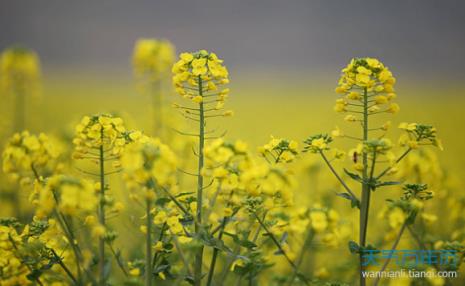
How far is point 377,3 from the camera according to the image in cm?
2256

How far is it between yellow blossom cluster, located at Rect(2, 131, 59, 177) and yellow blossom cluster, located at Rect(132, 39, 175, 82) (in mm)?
3071

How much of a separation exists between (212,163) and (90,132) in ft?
2.67

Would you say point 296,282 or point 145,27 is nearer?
point 296,282

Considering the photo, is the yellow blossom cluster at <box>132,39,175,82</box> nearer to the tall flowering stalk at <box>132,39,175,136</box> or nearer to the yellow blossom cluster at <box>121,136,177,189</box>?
the tall flowering stalk at <box>132,39,175,136</box>

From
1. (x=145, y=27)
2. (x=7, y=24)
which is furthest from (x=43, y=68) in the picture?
(x=145, y=27)

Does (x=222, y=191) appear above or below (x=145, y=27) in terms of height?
below

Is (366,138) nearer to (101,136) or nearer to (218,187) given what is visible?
(218,187)

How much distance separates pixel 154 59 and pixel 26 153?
10.6ft

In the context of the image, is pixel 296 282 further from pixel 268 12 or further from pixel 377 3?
pixel 268 12

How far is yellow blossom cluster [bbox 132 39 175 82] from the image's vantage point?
5855mm

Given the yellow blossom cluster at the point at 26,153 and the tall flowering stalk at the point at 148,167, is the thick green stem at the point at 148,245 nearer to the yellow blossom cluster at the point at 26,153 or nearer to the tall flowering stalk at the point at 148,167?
the tall flowering stalk at the point at 148,167

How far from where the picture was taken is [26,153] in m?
2.84

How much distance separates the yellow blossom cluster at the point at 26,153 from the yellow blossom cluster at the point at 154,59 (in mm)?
3071

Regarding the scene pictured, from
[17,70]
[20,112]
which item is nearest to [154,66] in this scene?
[17,70]
